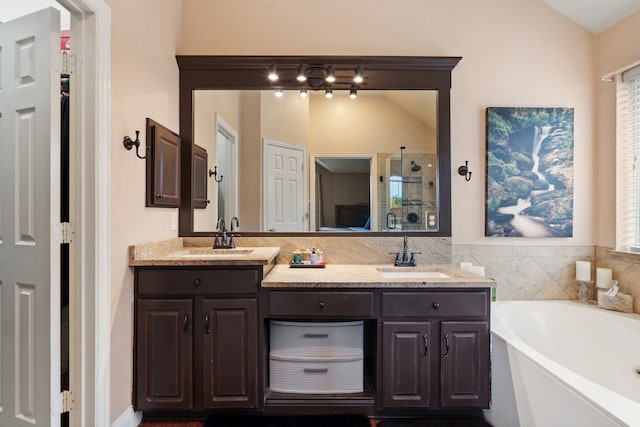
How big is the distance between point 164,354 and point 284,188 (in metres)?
1.35

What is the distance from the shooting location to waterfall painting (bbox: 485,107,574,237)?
2.44 metres

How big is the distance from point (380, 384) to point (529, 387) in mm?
767

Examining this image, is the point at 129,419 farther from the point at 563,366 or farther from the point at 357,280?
the point at 563,366

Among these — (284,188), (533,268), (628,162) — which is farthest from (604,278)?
(284,188)

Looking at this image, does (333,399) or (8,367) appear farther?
(333,399)

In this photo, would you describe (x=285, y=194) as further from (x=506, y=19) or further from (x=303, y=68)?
(x=506, y=19)

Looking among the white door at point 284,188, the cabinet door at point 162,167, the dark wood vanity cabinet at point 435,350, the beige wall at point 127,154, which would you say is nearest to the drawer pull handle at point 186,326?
the beige wall at point 127,154

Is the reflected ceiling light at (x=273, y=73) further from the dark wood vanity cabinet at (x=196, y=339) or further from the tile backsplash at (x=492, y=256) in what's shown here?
the dark wood vanity cabinet at (x=196, y=339)

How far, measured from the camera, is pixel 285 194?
2.44 metres

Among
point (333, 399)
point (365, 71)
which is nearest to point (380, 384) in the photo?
point (333, 399)

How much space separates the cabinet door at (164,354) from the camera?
1825mm

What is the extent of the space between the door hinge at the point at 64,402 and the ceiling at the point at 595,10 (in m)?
4.05

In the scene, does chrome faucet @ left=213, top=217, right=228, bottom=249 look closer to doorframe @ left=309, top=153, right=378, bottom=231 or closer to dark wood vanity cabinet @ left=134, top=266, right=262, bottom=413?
dark wood vanity cabinet @ left=134, top=266, right=262, bottom=413

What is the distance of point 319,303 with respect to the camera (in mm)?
1858
